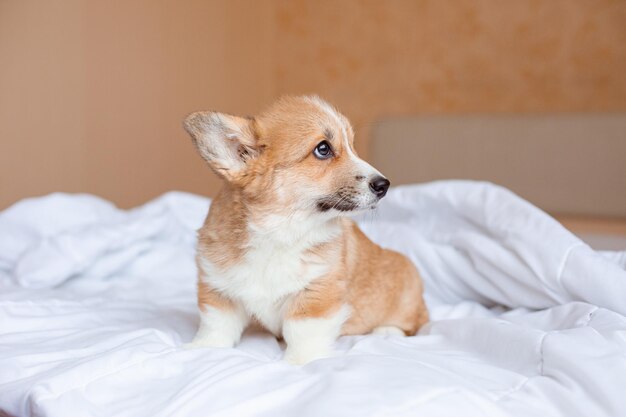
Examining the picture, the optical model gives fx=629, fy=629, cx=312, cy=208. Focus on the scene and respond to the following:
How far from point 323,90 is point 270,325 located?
11.9 feet

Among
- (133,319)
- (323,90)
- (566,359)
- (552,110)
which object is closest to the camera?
(566,359)

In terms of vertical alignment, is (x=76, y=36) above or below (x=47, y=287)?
above

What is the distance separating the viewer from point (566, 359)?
4.33ft

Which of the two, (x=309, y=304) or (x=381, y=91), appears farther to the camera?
(x=381, y=91)

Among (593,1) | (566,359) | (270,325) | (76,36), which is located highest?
(593,1)

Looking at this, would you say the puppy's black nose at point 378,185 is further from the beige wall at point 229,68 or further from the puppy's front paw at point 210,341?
the beige wall at point 229,68

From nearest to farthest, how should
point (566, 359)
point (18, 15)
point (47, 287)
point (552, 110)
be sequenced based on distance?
point (566, 359) < point (47, 287) < point (18, 15) < point (552, 110)

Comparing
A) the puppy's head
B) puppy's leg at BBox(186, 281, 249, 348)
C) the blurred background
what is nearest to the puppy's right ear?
the puppy's head

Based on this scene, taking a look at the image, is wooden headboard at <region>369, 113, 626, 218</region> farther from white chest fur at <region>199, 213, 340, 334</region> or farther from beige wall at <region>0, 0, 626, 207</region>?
white chest fur at <region>199, 213, 340, 334</region>

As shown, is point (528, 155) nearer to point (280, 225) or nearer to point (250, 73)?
point (280, 225)

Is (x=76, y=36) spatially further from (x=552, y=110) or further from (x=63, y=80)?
(x=552, y=110)

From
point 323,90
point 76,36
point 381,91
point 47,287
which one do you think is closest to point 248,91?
point 323,90

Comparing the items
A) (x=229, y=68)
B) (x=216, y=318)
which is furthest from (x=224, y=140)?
(x=229, y=68)

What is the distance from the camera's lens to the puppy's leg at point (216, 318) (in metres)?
1.63
